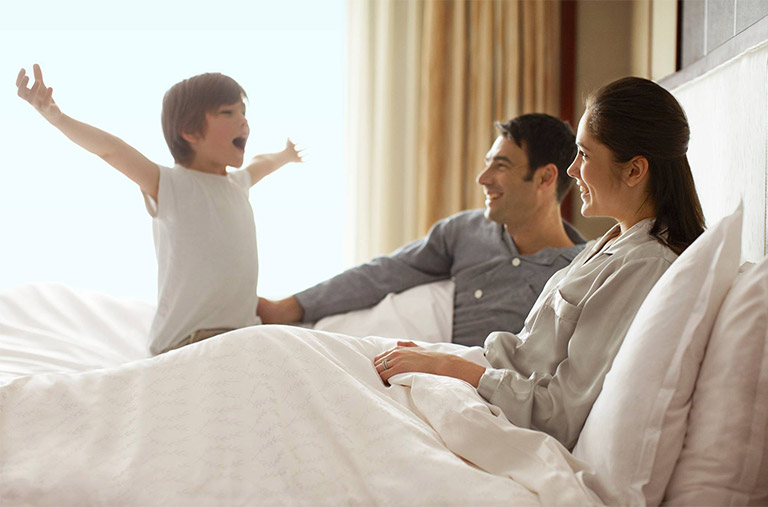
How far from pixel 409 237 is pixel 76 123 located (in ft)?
7.08

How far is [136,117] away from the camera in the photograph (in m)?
3.53

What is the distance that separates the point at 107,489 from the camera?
1.06 metres

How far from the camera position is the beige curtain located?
3611 millimetres

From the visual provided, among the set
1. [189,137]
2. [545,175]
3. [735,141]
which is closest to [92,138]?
[189,137]

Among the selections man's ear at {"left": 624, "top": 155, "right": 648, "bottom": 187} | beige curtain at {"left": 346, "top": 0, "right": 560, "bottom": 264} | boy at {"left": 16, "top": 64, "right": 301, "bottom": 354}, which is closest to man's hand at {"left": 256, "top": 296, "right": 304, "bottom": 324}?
boy at {"left": 16, "top": 64, "right": 301, "bottom": 354}

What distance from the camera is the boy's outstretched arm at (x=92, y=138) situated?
1662 millimetres

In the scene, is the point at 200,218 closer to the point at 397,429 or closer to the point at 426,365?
the point at 426,365

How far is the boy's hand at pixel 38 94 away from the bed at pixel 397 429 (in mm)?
709

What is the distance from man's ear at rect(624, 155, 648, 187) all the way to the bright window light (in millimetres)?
2467

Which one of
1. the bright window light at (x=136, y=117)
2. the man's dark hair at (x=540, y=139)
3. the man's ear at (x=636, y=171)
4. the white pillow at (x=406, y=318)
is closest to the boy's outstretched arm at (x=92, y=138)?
the white pillow at (x=406, y=318)

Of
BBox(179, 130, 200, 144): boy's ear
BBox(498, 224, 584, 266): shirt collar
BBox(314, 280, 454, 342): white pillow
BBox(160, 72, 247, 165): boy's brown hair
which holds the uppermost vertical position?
BBox(160, 72, 247, 165): boy's brown hair

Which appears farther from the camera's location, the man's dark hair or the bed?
the man's dark hair

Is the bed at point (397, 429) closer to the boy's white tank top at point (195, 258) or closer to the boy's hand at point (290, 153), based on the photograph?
the boy's white tank top at point (195, 258)

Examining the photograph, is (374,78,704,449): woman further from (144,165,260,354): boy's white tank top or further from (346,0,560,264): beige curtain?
(346,0,560,264): beige curtain
